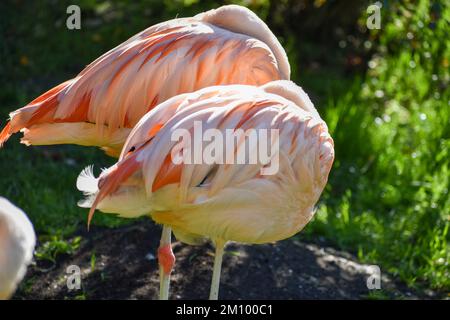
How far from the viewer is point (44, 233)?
4.68 meters

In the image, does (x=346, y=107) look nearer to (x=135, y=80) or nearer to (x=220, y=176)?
(x=135, y=80)

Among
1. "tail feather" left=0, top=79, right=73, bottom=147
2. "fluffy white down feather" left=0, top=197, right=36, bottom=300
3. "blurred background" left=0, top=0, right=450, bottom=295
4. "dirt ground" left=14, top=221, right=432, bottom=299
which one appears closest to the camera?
"fluffy white down feather" left=0, top=197, right=36, bottom=300

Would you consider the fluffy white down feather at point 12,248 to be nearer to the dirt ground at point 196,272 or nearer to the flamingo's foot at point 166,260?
the flamingo's foot at point 166,260

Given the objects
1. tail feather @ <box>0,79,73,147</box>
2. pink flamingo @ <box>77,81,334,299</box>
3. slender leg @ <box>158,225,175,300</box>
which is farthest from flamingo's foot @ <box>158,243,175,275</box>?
tail feather @ <box>0,79,73,147</box>

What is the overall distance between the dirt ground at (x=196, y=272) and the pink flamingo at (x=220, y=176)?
74 centimetres

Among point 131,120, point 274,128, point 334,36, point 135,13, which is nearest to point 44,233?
point 131,120

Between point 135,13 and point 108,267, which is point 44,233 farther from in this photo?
point 135,13

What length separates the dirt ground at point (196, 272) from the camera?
13.9 ft

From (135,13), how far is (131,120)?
3167 mm

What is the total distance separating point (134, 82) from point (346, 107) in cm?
226

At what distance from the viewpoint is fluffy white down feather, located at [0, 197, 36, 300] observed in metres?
2.79

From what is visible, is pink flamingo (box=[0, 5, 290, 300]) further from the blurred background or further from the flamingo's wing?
the blurred background

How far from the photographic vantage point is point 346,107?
5.78 meters

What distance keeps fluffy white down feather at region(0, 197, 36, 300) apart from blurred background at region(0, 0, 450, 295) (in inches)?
65.1
